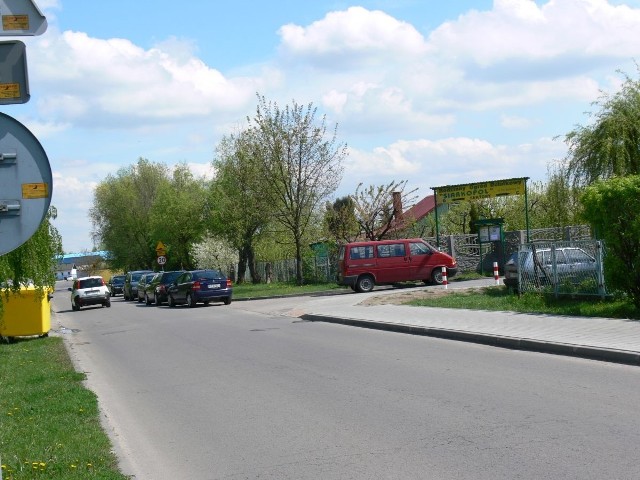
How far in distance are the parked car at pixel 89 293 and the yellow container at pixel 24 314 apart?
1841 cm

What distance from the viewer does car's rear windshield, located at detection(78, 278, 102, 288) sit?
40.3 m

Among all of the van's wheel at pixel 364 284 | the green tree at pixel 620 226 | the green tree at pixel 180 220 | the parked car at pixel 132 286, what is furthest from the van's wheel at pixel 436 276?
the green tree at pixel 180 220

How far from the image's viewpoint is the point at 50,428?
841 cm

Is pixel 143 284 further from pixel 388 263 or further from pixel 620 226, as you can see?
pixel 620 226

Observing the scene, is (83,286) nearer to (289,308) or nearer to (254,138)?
(254,138)

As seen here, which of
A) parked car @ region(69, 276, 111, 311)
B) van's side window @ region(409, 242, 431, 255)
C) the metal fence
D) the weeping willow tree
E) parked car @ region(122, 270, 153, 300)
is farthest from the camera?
parked car @ region(122, 270, 153, 300)

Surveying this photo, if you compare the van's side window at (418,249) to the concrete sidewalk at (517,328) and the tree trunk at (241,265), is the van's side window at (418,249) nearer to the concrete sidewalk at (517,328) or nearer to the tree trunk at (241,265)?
the concrete sidewalk at (517,328)

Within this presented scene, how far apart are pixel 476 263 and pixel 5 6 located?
3555 cm

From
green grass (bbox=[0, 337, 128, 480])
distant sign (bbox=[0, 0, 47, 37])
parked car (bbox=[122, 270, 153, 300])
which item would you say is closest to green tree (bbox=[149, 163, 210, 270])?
parked car (bbox=[122, 270, 153, 300])

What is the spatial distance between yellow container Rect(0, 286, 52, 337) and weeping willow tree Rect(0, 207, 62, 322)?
0.24m

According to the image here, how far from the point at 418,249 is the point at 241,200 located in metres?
15.3

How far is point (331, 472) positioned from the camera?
21.6 feet

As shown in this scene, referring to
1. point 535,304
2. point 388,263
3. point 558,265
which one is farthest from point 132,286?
point 558,265

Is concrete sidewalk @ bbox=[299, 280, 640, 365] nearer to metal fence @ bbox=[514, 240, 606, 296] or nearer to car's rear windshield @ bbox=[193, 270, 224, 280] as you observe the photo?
metal fence @ bbox=[514, 240, 606, 296]
